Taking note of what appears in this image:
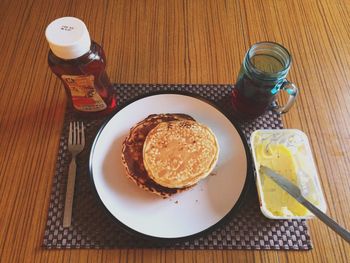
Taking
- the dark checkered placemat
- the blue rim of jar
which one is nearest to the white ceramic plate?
the dark checkered placemat

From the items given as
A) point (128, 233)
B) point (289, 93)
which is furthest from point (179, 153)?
point (289, 93)

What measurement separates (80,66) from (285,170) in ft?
1.92

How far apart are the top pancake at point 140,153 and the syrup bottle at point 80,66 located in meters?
0.14

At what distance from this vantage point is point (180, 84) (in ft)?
3.18

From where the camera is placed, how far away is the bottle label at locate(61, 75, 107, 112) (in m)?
Result: 0.76

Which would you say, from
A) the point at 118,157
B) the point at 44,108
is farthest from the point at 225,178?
the point at 44,108

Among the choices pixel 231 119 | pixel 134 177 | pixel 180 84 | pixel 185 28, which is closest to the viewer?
pixel 134 177

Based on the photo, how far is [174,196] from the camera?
0.76 m

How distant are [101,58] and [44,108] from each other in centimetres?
28

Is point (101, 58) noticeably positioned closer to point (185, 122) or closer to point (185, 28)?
point (185, 122)

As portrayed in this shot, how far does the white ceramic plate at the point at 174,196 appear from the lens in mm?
721

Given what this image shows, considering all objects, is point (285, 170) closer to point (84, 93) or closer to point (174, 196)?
point (174, 196)

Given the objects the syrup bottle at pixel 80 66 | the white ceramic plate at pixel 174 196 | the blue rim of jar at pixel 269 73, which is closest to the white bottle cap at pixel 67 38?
the syrup bottle at pixel 80 66

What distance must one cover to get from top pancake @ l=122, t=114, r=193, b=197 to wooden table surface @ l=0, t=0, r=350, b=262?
0.50ft
